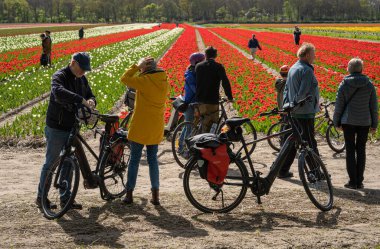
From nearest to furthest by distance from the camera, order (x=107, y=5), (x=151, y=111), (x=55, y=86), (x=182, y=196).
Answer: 1. (x=55, y=86)
2. (x=151, y=111)
3. (x=182, y=196)
4. (x=107, y=5)

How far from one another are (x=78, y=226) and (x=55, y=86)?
1610 millimetres

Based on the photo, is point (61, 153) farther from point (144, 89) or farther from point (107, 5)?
point (107, 5)

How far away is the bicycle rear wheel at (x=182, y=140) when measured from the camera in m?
8.69

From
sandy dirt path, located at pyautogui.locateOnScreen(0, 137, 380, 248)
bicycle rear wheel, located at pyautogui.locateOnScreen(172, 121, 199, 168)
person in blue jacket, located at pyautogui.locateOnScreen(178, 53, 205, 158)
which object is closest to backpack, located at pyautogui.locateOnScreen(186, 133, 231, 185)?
sandy dirt path, located at pyautogui.locateOnScreen(0, 137, 380, 248)

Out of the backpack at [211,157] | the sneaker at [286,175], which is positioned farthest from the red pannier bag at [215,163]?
the sneaker at [286,175]

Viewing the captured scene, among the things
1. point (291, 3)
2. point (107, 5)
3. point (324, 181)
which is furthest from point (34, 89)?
point (291, 3)

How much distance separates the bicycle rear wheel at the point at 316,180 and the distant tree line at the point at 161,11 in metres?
155

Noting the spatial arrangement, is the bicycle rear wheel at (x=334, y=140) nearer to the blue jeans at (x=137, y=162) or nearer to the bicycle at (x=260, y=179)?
the bicycle at (x=260, y=179)

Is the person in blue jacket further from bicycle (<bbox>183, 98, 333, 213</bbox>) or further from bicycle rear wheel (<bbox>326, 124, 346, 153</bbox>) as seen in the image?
bicycle rear wheel (<bbox>326, 124, 346, 153</bbox>)

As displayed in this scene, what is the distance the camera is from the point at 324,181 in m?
6.46

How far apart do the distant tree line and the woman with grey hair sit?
153943 mm

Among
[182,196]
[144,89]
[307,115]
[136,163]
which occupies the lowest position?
[182,196]

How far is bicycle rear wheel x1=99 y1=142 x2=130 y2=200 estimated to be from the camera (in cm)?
648

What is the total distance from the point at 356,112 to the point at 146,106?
3.02 m
